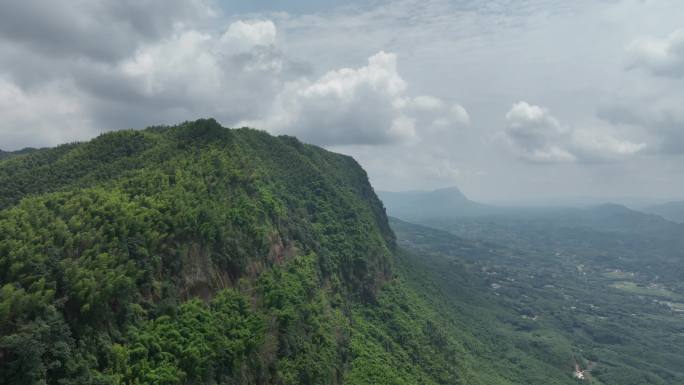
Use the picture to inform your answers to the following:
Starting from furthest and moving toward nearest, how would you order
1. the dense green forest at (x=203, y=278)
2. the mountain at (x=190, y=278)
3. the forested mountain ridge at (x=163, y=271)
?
the dense green forest at (x=203, y=278), the mountain at (x=190, y=278), the forested mountain ridge at (x=163, y=271)

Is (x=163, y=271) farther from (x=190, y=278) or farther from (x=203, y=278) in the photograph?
(x=203, y=278)

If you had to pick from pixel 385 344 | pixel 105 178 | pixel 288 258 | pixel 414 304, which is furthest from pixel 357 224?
pixel 105 178

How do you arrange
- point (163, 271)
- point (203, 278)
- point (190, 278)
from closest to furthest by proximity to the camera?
point (163, 271) → point (190, 278) → point (203, 278)

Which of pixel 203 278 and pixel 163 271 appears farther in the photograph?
pixel 203 278

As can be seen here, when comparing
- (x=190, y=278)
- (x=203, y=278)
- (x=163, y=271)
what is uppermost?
(x=163, y=271)

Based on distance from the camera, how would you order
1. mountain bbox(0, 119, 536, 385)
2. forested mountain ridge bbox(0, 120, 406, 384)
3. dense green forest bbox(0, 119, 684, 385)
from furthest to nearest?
dense green forest bbox(0, 119, 684, 385), mountain bbox(0, 119, 536, 385), forested mountain ridge bbox(0, 120, 406, 384)

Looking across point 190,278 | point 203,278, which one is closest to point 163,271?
point 190,278

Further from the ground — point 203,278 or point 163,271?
point 163,271

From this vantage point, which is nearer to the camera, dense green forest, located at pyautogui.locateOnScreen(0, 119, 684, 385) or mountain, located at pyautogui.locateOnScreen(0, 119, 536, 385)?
mountain, located at pyautogui.locateOnScreen(0, 119, 536, 385)

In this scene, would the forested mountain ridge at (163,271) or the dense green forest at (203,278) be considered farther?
the dense green forest at (203,278)

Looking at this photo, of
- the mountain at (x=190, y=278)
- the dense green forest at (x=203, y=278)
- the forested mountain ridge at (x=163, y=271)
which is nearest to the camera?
the forested mountain ridge at (x=163, y=271)

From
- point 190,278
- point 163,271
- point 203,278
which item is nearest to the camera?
point 163,271
